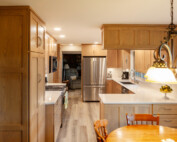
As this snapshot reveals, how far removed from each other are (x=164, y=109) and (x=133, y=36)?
1.54 m

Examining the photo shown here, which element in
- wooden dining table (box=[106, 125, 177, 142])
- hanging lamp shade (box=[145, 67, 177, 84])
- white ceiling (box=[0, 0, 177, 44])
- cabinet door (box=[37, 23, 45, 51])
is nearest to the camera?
hanging lamp shade (box=[145, 67, 177, 84])

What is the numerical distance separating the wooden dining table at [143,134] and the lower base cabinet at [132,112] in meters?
0.84

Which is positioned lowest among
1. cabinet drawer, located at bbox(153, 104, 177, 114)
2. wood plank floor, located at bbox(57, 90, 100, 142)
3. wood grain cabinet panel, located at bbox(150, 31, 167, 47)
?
wood plank floor, located at bbox(57, 90, 100, 142)

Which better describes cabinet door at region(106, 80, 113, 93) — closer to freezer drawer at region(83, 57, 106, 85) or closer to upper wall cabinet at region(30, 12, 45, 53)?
freezer drawer at region(83, 57, 106, 85)

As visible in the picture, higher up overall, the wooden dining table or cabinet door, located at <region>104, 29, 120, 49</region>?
cabinet door, located at <region>104, 29, 120, 49</region>

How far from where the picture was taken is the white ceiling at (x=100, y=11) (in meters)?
2.21

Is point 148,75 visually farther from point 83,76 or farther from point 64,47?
point 64,47

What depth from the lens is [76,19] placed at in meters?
3.02

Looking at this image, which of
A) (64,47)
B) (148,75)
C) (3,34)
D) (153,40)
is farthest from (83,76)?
(148,75)

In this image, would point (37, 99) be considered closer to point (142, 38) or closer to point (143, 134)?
point (143, 134)

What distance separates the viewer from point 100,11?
2562mm

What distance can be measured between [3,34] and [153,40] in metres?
2.79

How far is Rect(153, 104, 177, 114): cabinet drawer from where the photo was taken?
310cm

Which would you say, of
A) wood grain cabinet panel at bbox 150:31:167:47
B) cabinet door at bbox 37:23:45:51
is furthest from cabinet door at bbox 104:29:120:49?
cabinet door at bbox 37:23:45:51
